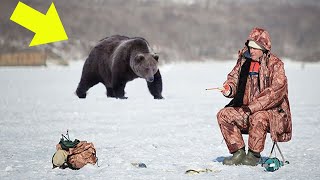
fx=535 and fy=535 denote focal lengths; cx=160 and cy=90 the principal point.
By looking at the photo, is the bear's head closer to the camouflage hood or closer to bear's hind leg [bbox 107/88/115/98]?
bear's hind leg [bbox 107/88/115/98]

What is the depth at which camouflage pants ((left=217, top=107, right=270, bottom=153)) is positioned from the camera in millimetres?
5234

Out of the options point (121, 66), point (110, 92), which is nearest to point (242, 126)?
point (121, 66)

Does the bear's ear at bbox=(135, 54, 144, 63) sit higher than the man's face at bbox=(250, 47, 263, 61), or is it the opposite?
the man's face at bbox=(250, 47, 263, 61)

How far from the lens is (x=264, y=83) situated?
17.3 ft

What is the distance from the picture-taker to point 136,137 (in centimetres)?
748

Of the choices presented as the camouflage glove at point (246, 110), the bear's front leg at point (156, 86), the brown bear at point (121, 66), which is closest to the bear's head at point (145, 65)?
the brown bear at point (121, 66)

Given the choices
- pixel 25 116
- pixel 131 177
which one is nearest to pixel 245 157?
pixel 131 177

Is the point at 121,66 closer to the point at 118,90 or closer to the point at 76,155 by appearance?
the point at 118,90

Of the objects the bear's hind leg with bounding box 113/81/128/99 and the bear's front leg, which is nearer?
the bear's hind leg with bounding box 113/81/128/99

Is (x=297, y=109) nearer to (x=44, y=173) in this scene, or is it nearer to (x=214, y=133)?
(x=214, y=133)

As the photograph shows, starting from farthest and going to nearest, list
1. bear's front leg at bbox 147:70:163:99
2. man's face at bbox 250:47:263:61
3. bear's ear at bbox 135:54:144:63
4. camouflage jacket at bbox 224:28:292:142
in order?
bear's front leg at bbox 147:70:163:99, bear's ear at bbox 135:54:144:63, man's face at bbox 250:47:263:61, camouflage jacket at bbox 224:28:292:142

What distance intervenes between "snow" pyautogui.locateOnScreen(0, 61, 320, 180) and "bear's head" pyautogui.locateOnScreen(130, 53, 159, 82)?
66 cm

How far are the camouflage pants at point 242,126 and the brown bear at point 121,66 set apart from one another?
7.71m

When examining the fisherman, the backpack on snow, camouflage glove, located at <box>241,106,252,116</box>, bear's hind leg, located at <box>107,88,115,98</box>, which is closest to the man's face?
the fisherman
